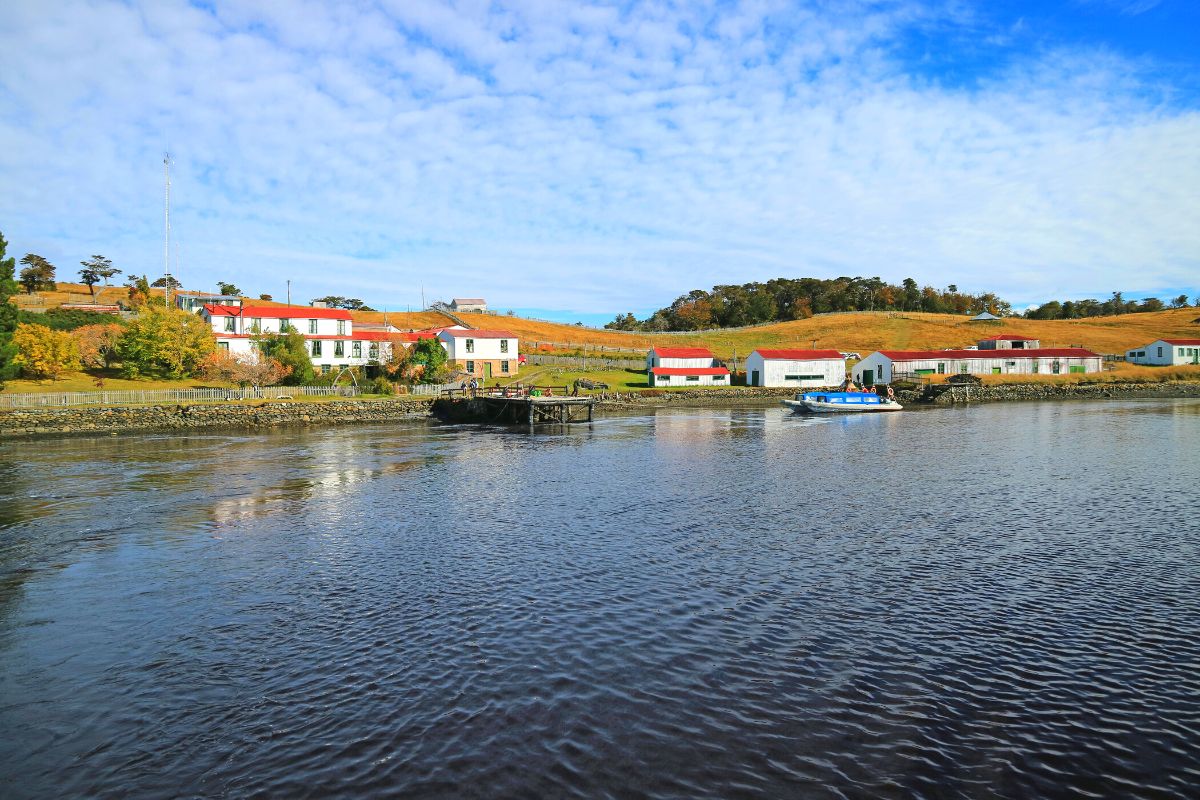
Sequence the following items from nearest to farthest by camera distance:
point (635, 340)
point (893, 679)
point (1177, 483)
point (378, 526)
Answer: point (893, 679)
point (378, 526)
point (1177, 483)
point (635, 340)

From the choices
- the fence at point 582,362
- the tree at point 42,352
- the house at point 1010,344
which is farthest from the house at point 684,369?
the tree at point 42,352

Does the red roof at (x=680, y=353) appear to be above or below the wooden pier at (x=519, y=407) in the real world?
above

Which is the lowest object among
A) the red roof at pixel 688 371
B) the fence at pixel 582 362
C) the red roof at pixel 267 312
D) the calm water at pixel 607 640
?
the calm water at pixel 607 640

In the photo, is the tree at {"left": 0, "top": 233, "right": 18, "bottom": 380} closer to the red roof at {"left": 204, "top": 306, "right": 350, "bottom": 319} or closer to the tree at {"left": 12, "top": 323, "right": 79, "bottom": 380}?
the tree at {"left": 12, "top": 323, "right": 79, "bottom": 380}

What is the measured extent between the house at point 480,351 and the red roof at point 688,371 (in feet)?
73.3

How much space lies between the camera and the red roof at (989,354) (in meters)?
114

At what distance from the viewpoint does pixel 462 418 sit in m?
80.9

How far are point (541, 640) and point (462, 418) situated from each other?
66.1 metres

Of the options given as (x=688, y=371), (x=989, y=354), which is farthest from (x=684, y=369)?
(x=989, y=354)

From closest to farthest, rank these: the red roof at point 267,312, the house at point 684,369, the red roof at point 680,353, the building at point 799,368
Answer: the red roof at point 267,312, the house at point 684,369, the red roof at point 680,353, the building at point 799,368

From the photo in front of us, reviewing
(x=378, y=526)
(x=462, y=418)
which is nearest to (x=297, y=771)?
(x=378, y=526)

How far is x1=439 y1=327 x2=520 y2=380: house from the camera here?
104 m

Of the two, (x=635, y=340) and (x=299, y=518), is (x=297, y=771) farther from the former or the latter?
(x=635, y=340)

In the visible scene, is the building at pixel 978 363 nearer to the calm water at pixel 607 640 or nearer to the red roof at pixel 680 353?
the red roof at pixel 680 353
